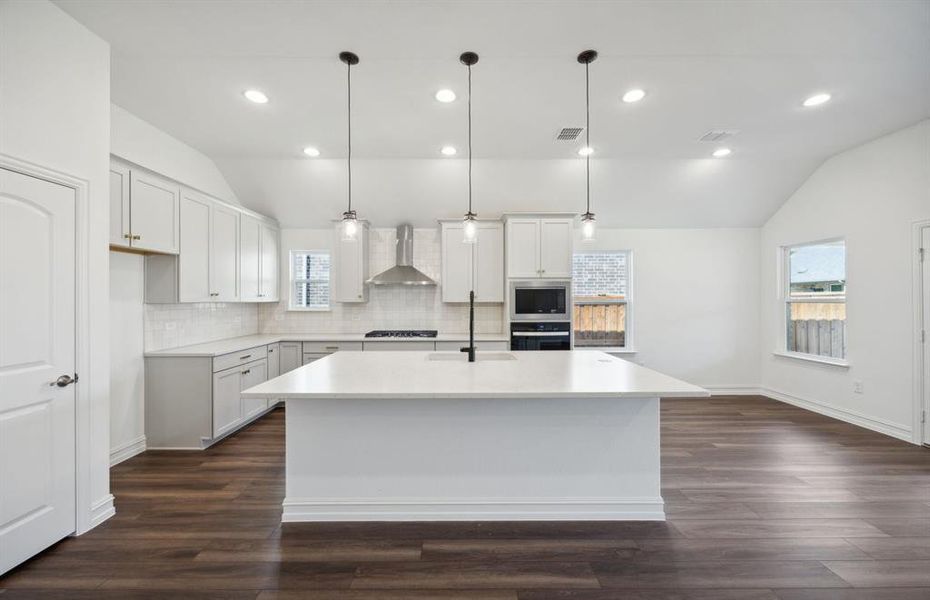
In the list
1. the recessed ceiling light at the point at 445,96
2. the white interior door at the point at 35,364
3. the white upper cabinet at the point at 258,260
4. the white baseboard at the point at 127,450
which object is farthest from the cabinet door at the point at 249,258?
the recessed ceiling light at the point at 445,96

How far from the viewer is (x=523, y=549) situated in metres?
2.16

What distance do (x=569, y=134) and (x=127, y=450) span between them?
15.9ft

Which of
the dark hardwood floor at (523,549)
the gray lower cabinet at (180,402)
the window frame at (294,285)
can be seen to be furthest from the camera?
the window frame at (294,285)

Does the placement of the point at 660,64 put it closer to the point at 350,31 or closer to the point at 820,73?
the point at 820,73

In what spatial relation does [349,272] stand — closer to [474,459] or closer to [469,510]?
[474,459]

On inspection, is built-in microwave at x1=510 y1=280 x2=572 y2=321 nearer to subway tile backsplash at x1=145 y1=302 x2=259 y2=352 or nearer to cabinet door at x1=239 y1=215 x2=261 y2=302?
cabinet door at x1=239 y1=215 x2=261 y2=302

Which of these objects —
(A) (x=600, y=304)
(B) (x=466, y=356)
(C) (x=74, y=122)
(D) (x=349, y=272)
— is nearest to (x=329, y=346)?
(D) (x=349, y=272)

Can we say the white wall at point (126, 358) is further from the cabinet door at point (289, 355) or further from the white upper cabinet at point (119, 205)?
the cabinet door at point (289, 355)

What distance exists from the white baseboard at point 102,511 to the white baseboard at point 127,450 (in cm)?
95

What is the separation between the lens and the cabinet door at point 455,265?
5176mm

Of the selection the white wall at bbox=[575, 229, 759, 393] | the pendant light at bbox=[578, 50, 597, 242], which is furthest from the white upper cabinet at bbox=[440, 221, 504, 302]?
the pendant light at bbox=[578, 50, 597, 242]

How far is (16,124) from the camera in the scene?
1.99 meters

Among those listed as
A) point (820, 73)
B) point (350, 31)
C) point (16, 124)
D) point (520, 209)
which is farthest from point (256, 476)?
point (820, 73)

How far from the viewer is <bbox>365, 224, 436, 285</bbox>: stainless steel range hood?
5.17 metres
